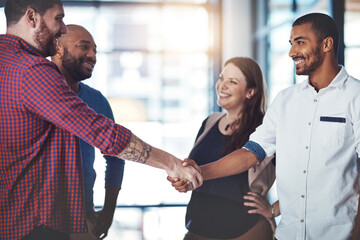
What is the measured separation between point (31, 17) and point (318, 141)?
107cm

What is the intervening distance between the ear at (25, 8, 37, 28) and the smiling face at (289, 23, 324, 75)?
36.3 inches

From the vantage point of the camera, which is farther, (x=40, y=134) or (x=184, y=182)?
(x=184, y=182)

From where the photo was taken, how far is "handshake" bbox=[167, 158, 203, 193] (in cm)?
188

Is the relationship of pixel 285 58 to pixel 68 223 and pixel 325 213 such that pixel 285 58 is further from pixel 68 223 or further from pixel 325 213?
pixel 68 223

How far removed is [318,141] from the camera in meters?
1.59

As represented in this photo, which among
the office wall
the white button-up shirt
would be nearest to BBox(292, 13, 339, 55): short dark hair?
the white button-up shirt

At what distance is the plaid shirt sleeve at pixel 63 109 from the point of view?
1366mm

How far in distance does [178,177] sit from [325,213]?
613mm

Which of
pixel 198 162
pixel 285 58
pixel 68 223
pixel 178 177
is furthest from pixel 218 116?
pixel 285 58

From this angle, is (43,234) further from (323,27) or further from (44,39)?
(323,27)

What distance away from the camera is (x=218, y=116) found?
2238mm

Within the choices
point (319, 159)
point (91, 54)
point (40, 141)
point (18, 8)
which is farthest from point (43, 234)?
point (319, 159)

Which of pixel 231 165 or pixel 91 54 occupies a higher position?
pixel 91 54

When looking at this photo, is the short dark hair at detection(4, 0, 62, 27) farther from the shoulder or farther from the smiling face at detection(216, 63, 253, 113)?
the smiling face at detection(216, 63, 253, 113)
